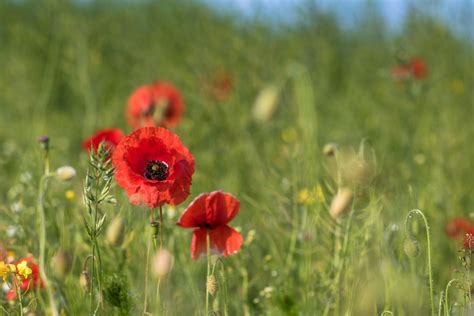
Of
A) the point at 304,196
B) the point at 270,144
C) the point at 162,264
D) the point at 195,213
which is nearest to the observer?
the point at 162,264

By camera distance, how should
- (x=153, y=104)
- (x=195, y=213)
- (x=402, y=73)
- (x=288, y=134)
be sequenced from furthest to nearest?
(x=288, y=134)
(x=402, y=73)
(x=153, y=104)
(x=195, y=213)

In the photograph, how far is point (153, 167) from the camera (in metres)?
1.65

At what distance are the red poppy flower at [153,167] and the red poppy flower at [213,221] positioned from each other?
8cm

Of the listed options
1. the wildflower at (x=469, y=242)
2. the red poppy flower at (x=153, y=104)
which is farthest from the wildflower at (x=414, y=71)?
the wildflower at (x=469, y=242)

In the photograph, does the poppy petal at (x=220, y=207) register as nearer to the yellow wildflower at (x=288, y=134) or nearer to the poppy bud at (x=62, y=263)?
the poppy bud at (x=62, y=263)

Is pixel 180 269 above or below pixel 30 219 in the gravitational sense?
below

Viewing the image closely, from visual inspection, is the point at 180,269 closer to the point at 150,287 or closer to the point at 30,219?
the point at 150,287

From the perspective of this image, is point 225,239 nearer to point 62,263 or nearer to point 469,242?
point 62,263

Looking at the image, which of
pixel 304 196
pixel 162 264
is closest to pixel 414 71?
pixel 304 196

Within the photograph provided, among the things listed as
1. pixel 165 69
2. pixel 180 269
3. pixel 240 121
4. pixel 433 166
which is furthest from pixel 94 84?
pixel 180 269

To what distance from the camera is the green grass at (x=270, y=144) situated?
6.09 ft

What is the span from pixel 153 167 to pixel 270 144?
6.98 feet

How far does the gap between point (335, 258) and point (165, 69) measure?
134 inches

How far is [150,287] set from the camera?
1681mm
